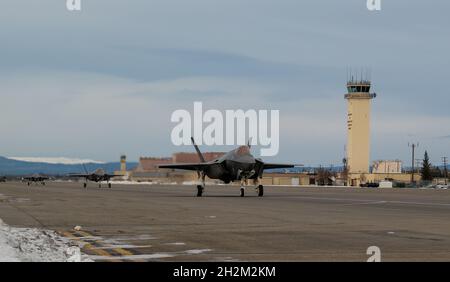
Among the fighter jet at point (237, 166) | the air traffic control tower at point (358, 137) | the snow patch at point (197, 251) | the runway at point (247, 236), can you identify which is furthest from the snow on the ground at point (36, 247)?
the air traffic control tower at point (358, 137)

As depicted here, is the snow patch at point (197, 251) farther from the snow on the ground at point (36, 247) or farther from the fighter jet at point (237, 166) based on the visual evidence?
the fighter jet at point (237, 166)

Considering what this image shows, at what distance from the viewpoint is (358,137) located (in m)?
146

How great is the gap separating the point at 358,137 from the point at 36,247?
137 meters

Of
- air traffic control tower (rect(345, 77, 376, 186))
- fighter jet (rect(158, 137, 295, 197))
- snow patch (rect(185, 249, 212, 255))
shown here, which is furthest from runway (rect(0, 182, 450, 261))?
air traffic control tower (rect(345, 77, 376, 186))

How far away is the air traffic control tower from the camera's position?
146m

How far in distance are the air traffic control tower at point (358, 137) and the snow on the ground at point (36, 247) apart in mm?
132544

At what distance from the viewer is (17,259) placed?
35.0 feet

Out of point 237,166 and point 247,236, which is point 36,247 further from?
point 237,166

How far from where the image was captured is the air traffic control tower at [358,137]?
5728 inches

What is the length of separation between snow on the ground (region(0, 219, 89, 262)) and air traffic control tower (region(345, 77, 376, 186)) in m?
133

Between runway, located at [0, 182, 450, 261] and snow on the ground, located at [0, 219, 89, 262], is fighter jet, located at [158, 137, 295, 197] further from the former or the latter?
snow on the ground, located at [0, 219, 89, 262]

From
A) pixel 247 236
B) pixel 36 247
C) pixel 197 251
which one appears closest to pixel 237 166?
pixel 247 236
